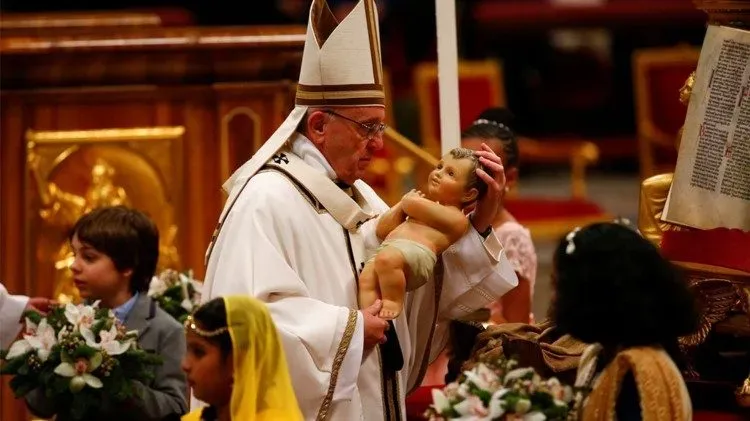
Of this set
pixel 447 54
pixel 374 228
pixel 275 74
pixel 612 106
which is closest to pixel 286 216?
pixel 374 228

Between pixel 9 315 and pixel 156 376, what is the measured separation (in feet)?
2.12

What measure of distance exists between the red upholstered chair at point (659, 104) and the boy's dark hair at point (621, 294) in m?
7.30

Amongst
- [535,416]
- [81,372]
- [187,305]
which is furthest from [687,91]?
[81,372]

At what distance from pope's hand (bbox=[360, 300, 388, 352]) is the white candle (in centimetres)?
63

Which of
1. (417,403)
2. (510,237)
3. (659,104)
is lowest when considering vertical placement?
(417,403)

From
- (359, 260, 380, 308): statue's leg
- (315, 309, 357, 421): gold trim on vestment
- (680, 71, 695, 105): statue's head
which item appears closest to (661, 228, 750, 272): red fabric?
(680, 71, 695, 105): statue's head

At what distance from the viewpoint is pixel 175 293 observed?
19.1 feet

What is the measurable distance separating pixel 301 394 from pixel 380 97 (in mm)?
933

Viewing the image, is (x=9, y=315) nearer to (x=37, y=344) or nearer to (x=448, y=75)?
(x=37, y=344)

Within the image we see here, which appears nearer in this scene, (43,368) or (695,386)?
(43,368)

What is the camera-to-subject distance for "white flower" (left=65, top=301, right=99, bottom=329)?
4934 millimetres

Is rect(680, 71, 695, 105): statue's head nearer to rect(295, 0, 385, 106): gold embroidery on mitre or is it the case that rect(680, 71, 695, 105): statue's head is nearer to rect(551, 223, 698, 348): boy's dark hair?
rect(295, 0, 385, 106): gold embroidery on mitre

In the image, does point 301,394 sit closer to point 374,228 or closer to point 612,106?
point 374,228

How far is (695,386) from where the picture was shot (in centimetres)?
543
